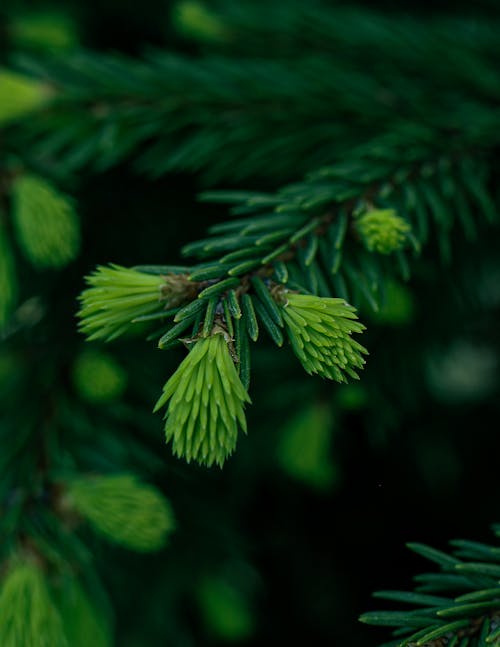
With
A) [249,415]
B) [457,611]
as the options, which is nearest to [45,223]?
[249,415]

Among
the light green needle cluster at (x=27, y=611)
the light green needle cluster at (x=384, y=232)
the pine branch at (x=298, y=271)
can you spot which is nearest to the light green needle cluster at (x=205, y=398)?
the pine branch at (x=298, y=271)

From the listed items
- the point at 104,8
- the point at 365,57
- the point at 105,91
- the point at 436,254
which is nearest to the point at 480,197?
the point at 436,254

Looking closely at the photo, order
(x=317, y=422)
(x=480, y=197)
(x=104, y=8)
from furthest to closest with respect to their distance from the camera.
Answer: (x=104, y=8)
(x=317, y=422)
(x=480, y=197)

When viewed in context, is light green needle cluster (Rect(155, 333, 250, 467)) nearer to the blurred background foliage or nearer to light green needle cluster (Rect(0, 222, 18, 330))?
the blurred background foliage

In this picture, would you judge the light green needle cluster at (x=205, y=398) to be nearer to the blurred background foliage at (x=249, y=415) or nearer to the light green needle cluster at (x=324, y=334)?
the light green needle cluster at (x=324, y=334)

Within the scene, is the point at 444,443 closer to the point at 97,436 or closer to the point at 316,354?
the point at 97,436

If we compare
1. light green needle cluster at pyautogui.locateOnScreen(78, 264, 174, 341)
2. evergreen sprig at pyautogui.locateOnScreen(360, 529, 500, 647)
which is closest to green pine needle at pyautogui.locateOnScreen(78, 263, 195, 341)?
light green needle cluster at pyautogui.locateOnScreen(78, 264, 174, 341)

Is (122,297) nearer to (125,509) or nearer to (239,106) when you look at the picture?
(125,509)
